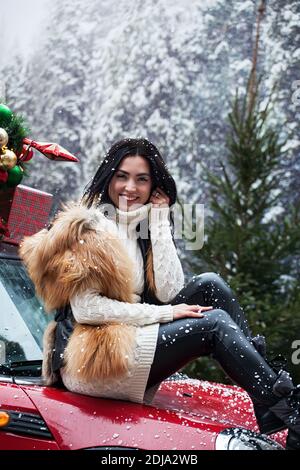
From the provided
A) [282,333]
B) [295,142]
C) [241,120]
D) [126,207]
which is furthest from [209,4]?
[126,207]

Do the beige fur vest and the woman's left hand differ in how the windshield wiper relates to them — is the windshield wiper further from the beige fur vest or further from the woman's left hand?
the woman's left hand

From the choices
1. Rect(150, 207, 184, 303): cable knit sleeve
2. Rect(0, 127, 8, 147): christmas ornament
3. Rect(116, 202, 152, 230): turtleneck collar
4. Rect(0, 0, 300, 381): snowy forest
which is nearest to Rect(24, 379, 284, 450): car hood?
Rect(150, 207, 184, 303): cable knit sleeve

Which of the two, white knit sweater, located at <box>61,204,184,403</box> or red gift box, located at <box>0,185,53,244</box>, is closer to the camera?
white knit sweater, located at <box>61,204,184,403</box>

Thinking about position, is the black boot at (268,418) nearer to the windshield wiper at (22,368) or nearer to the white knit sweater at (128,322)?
the white knit sweater at (128,322)

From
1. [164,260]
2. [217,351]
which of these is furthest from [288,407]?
[164,260]

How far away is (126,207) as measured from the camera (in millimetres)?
3721

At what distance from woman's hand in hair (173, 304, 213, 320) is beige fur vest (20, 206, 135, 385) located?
0.61 ft

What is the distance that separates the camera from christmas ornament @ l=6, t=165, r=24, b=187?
4074mm

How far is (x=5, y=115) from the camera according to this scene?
4.16 meters

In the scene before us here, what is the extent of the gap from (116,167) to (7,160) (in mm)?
592

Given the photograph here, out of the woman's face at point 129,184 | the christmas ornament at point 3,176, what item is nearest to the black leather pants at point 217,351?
the woman's face at point 129,184

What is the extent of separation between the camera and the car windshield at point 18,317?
3.54 m

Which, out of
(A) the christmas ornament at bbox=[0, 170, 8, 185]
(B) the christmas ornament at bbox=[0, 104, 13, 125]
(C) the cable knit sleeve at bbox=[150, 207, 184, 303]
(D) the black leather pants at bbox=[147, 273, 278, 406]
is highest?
(B) the christmas ornament at bbox=[0, 104, 13, 125]

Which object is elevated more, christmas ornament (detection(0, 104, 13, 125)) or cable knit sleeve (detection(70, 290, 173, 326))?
christmas ornament (detection(0, 104, 13, 125))
